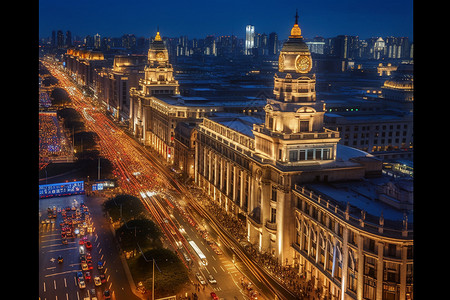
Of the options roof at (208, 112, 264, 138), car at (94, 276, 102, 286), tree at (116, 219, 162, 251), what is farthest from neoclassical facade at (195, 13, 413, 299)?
car at (94, 276, 102, 286)

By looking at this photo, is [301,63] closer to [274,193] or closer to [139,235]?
[274,193]

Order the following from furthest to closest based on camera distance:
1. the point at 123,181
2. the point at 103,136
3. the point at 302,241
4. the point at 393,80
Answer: the point at 103,136 < the point at 393,80 < the point at 123,181 < the point at 302,241

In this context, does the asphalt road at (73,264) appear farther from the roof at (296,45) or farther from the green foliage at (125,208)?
the roof at (296,45)

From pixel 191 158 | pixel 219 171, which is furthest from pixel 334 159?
pixel 191 158

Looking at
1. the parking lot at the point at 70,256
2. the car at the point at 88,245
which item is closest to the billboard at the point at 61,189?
the parking lot at the point at 70,256
